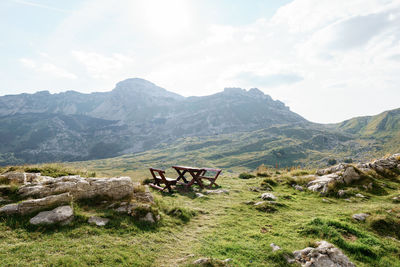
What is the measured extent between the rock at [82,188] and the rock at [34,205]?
780 millimetres

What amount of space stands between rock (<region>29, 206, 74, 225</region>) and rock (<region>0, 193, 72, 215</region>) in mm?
373

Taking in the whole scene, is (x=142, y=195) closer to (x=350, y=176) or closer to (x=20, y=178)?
(x=20, y=178)

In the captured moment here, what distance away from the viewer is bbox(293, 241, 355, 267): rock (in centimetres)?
620

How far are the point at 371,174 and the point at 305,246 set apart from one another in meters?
14.4

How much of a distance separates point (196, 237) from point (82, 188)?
6.11 m

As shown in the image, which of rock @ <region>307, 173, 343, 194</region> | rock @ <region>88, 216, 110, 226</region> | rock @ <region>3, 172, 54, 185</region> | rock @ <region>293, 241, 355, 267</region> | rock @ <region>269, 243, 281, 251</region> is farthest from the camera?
rock @ <region>307, 173, 343, 194</region>

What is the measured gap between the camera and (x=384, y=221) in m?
8.96

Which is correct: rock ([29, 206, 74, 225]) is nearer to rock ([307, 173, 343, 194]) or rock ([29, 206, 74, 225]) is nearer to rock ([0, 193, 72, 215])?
rock ([0, 193, 72, 215])

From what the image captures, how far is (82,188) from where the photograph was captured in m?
9.76

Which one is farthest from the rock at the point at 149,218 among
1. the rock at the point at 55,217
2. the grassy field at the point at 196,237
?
the rock at the point at 55,217

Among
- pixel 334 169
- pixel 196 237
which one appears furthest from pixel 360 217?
pixel 334 169

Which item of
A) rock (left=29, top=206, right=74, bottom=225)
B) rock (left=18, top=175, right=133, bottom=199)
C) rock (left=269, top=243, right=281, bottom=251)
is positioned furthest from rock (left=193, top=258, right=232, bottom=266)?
rock (left=18, top=175, right=133, bottom=199)

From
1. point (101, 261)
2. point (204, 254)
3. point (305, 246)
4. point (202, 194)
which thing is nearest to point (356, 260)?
point (305, 246)

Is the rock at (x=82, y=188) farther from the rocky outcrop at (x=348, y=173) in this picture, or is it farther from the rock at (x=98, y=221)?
the rocky outcrop at (x=348, y=173)
